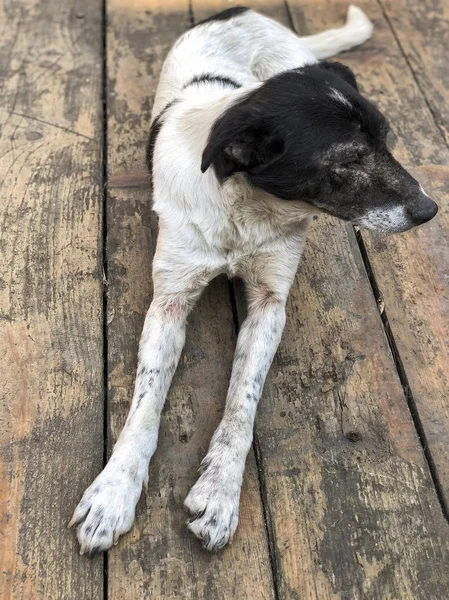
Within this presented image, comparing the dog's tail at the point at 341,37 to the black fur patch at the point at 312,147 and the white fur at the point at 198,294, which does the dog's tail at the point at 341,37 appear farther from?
the black fur patch at the point at 312,147

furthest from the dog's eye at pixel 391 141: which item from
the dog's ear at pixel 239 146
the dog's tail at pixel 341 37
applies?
the dog's ear at pixel 239 146

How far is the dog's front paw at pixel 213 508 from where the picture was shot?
6.69 ft

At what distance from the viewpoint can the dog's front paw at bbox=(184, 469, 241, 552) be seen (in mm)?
2039

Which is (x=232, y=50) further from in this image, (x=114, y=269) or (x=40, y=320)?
(x=40, y=320)

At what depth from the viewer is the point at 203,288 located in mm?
2664

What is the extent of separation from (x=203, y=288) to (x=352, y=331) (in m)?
0.65

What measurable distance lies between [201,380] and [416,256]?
119 cm

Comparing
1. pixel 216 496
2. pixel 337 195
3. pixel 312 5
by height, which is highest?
pixel 337 195

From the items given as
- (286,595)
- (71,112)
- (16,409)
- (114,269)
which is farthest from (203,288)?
(71,112)

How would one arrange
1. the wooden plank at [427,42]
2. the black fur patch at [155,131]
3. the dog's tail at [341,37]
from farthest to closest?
the dog's tail at [341,37]
the wooden plank at [427,42]
the black fur patch at [155,131]

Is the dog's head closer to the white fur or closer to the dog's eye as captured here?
the white fur

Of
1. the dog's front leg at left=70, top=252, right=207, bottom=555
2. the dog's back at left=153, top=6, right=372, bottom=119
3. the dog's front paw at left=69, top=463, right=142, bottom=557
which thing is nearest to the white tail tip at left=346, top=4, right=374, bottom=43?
the dog's back at left=153, top=6, right=372, bottom=119

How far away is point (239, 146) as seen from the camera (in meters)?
2.21

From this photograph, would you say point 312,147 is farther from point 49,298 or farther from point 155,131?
point 49,298
